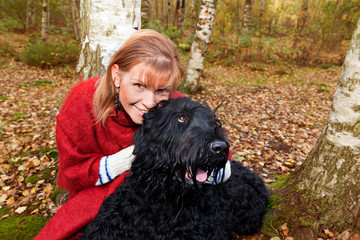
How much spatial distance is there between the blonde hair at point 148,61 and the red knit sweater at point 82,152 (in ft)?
0.53

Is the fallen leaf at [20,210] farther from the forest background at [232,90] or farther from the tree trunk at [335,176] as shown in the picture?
the tree trunk at [335,176]

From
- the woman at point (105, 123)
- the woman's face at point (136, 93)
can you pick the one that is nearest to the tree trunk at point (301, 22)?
the woman at point (105, 123)

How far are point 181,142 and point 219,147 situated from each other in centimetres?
33

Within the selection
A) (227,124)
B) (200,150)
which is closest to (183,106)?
(200,150)

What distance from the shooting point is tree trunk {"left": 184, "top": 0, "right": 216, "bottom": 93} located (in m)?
6.91

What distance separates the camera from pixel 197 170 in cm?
187

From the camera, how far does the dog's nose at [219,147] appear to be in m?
1.65

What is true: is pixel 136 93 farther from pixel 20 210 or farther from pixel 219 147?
pixel 20 210

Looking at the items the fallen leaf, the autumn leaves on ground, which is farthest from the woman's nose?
the fallen leaf

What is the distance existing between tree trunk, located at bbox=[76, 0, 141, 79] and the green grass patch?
7.37ft

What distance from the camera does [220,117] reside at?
622cm

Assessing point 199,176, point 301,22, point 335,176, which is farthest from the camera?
point 301,22

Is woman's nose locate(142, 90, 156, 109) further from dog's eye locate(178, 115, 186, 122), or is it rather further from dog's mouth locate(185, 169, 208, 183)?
dog's mouth locate(185, 169, 208, 183)

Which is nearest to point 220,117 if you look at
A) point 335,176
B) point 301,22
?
point 335,176
